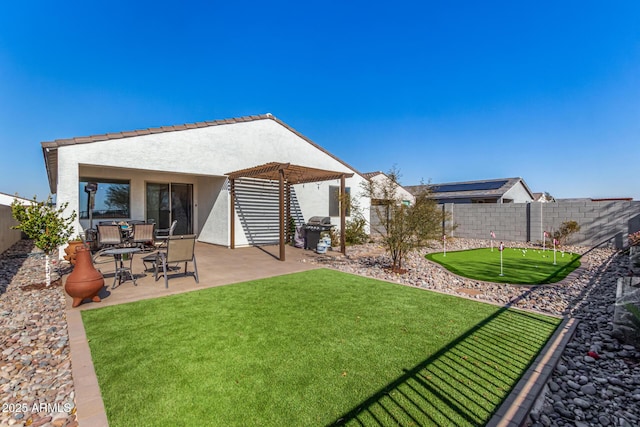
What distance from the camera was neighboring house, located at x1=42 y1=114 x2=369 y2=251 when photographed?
32.4 feet

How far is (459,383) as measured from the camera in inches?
115

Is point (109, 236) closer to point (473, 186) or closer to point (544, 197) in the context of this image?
point (473, 186)

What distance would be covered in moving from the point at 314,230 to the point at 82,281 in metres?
8.56

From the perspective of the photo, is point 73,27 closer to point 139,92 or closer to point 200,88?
point 139,92

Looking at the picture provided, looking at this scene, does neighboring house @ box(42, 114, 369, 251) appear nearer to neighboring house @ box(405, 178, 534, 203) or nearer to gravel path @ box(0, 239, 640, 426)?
gravel path @ box(0, 239, 640, 426)

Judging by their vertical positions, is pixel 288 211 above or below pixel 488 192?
below

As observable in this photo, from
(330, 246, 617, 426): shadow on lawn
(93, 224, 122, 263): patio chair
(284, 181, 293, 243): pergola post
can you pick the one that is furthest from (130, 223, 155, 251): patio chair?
(330, 246, 617, 426): shadow on lawn

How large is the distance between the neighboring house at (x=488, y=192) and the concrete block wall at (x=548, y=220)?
8.52 metres

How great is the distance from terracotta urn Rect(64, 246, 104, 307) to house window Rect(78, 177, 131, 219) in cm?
849

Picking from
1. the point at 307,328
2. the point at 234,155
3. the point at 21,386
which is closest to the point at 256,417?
the point at 307,328

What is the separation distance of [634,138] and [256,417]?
2159cm

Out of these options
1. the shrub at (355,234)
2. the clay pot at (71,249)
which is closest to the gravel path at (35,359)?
the clay pot at (71,249)

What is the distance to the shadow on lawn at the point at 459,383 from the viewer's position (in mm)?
2434

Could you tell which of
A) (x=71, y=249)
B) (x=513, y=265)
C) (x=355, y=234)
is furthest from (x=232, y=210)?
(x=513, y=265)
